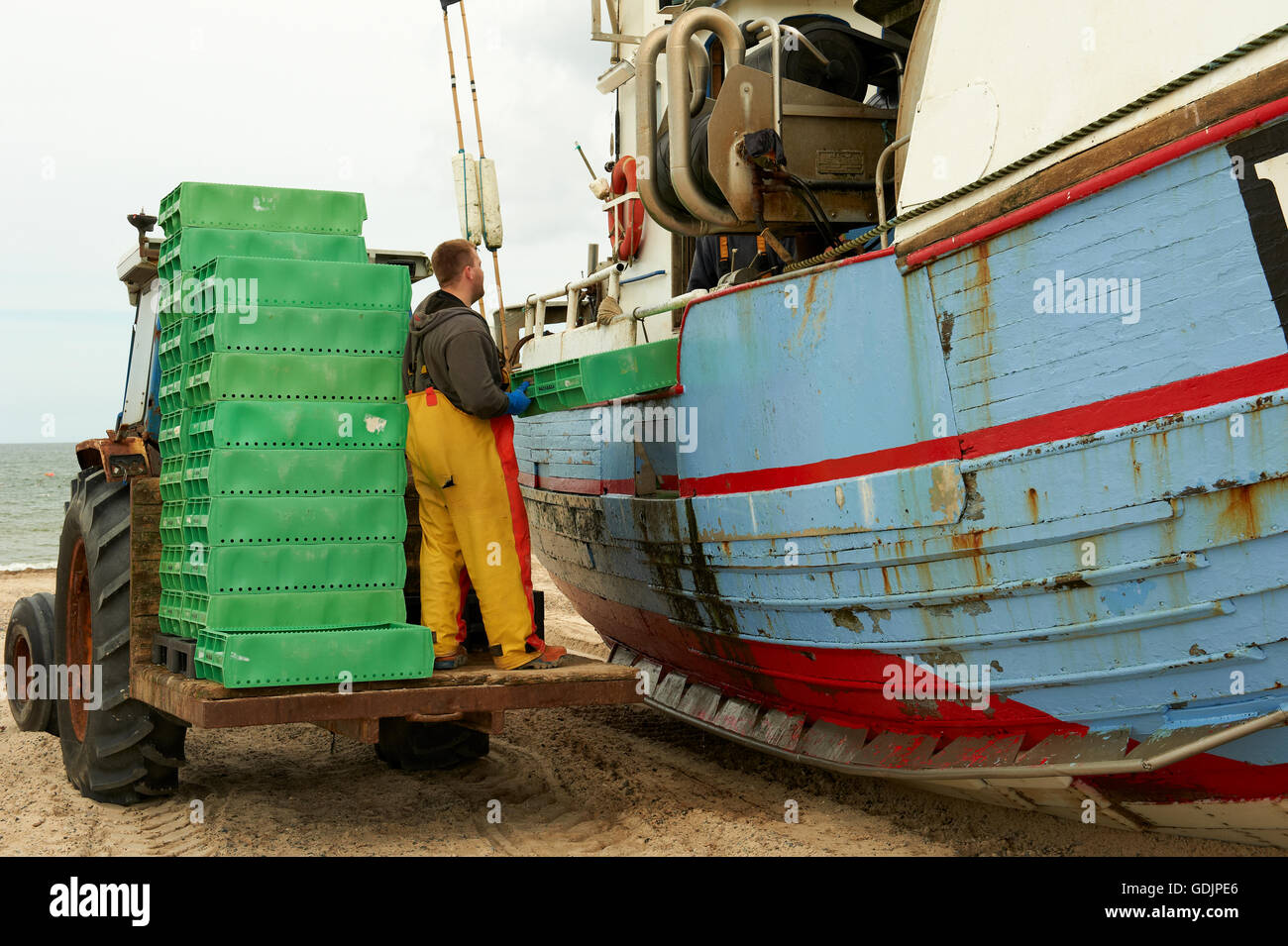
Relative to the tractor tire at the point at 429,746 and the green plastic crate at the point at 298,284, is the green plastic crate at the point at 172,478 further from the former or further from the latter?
the tractor tire at the point at 429,746

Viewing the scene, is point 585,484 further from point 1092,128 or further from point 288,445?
point 1092,128

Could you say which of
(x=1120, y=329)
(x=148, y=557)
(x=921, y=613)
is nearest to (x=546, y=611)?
(x=148, y=557)

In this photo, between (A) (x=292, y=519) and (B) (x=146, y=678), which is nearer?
(A) (x=292, y=519)

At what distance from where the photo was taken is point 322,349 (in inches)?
179

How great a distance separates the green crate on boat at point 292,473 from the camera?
431 cm

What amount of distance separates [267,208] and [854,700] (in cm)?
294

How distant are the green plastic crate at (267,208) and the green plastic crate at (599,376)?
3.13 feet

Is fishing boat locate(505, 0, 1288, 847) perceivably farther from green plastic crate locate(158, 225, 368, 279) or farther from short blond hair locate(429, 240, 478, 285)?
green plastic crate locate(158, 225, 368, 279)

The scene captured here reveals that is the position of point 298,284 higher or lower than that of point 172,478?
higher

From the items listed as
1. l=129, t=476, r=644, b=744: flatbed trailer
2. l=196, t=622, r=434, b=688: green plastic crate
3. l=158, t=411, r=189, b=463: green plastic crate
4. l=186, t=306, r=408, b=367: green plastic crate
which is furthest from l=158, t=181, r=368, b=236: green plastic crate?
l=196, t=622, r=434, b=688: green plastic crate

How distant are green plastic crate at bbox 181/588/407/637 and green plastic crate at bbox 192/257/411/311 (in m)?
1.01

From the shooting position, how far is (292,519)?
173 inches

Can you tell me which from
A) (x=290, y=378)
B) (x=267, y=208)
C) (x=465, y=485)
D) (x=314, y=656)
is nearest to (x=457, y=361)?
(x=465, y=485)

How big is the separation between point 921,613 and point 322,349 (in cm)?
233
